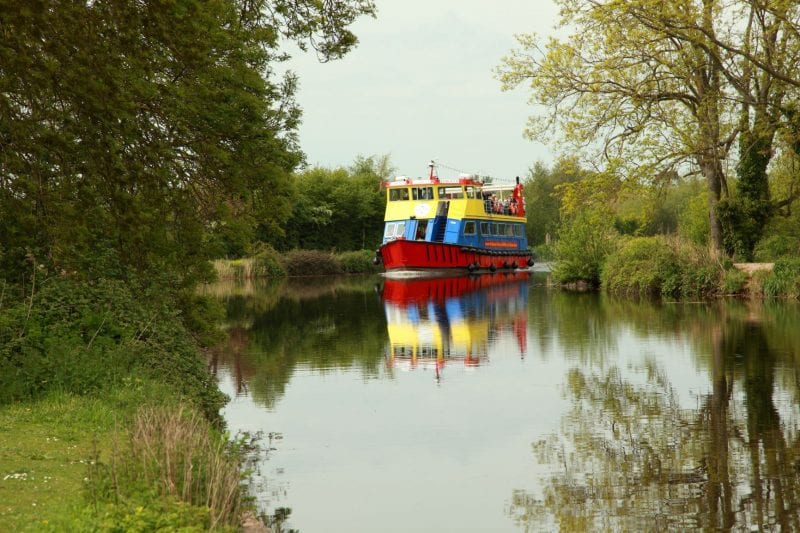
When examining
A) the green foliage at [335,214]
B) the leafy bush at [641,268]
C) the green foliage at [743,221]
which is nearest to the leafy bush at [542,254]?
the green foliage at [335,214]

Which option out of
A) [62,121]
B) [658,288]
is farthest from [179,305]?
[658,288]

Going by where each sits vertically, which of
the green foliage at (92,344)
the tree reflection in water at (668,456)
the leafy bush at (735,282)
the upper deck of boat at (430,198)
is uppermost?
the upper deck of boat at (430,198)

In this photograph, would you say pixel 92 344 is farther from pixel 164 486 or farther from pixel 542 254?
pixel 542 254

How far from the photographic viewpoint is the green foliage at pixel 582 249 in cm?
3909

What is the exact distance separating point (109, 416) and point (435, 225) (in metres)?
45.3

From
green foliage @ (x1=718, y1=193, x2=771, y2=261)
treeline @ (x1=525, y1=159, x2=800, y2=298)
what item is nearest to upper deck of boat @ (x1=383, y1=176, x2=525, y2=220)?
treeline @ (x1=525, y1=159, x2=800, y2=298)

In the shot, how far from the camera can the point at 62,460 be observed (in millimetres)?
7777

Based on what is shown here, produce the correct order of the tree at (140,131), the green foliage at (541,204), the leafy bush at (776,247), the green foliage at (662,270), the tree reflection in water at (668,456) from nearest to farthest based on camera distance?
the tree reflection in water at (668,456), the tree at (140,131), the leafy bush at (776,247), the green foliage at (662,270), the green foliage at (541,204)

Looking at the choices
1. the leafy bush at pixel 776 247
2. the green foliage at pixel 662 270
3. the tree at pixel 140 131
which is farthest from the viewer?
the green foliage at pixel 662 270

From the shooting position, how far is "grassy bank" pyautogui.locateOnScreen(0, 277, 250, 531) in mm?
6246

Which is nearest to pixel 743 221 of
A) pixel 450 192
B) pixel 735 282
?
pixel 735 282

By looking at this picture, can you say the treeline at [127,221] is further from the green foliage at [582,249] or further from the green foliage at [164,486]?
the green foliage at [582,249]

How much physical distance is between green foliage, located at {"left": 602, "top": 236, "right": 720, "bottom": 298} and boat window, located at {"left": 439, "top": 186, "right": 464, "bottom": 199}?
58.3ft

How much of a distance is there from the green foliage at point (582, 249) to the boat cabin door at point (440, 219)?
12585mm
